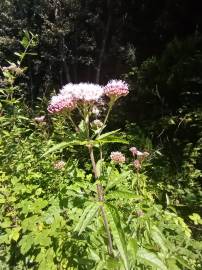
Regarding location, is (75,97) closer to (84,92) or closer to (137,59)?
(84,92)

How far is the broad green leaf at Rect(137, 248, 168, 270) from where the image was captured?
2.00 meters

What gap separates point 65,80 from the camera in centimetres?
1709

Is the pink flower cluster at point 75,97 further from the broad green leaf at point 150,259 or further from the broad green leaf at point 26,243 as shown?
the broad green leaf at point 26,243

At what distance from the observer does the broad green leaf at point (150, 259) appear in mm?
2000

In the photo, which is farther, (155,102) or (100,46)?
(100,46)

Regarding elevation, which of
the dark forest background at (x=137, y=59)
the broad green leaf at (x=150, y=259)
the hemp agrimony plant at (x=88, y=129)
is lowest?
the broad green leaf at (x=150, y=259)

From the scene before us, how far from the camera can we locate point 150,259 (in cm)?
203

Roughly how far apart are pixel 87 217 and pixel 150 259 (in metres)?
0.46

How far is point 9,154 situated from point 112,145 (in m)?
2.16

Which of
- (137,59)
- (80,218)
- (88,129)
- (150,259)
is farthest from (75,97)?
(137,59)

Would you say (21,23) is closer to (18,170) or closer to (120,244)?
(18,170)

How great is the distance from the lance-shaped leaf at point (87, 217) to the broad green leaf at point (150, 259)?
406 millimetres

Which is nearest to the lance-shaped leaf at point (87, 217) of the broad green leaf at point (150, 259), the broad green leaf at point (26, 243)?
the broad green leaf at point (150, 259)

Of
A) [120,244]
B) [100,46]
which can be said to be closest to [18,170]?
[120,244]
